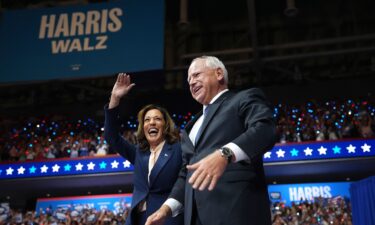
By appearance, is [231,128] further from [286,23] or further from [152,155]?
[286,23]

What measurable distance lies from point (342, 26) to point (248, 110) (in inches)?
496

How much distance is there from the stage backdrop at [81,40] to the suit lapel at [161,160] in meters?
7.51

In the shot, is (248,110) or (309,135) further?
(309,135)

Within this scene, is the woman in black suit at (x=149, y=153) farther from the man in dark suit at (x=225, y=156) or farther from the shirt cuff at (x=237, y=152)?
the shirt cuff at (x=237, y=152)

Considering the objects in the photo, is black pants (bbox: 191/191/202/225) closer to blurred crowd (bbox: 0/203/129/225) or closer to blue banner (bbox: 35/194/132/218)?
blurred crowd (bbox: 0/203/129/225)

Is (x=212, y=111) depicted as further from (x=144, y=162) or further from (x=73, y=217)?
(x=73, y=217)

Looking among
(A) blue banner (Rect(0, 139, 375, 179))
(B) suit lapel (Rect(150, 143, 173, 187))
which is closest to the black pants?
(B) suit lapel (Rect(150, 143, 173, 187))

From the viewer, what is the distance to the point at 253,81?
13039mm

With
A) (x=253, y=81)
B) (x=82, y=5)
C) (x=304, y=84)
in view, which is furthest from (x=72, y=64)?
(x=304, y=84)

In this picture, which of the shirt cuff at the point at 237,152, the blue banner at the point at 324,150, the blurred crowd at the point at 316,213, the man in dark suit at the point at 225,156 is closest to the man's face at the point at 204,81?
the man in dark suit at the point at 225,156

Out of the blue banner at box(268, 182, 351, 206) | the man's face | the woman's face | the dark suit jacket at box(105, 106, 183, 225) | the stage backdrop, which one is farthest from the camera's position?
the stage backdrop

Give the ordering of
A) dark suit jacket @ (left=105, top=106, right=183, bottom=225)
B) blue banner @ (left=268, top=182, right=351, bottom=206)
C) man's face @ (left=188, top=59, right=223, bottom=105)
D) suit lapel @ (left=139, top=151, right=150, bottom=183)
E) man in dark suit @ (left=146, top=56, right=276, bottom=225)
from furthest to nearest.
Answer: blue banner @ (left=268, top=182, right=351, bottom=206) → suit lapel @ (left=139, top=151, right=150, bottom=183) → dark suit jacket @ (left=105, top=106, right=183, bottom=225) → man's face @ (left=188, top=59, right=223, bottom=105) → man in dark suit @ (left=146, top=56, right=276, bottom=225)

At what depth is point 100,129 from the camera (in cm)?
1191

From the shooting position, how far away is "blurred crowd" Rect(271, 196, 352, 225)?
805 centimetres
